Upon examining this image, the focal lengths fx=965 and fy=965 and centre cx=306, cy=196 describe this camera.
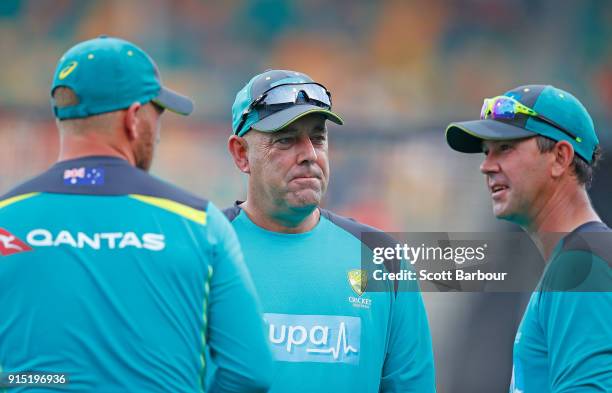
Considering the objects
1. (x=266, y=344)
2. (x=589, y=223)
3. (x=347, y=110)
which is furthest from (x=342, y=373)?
(x=347, y=110)

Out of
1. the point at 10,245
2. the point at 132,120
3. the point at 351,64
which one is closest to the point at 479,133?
A: the point at 132,120

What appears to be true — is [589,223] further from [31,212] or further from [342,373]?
[31,212]

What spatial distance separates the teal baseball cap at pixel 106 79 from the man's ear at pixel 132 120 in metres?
0.02

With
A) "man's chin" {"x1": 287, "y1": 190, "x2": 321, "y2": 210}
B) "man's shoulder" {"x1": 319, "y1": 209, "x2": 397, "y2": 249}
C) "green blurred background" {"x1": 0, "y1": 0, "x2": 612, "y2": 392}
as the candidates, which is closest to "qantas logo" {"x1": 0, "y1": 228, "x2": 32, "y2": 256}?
"man's chin" {"x1": 287, "y1": 190, "x2": 321, "y2": 210}

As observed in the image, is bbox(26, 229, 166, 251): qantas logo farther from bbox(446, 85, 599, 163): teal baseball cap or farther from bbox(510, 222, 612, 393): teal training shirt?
bbox(446, 85, 599, 163): teal baseball cap

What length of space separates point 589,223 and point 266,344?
129cm

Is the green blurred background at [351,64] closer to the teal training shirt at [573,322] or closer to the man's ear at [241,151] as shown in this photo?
the man's ear at [241,151]

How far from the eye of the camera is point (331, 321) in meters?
3.55

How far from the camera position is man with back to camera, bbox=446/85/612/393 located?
3051 millimetres

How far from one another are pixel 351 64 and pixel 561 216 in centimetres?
622

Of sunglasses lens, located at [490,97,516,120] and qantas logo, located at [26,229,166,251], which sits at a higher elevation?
sunglasses lens, located at [490,97,516,120]

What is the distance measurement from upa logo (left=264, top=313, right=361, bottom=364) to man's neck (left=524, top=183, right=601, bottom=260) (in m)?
0.74

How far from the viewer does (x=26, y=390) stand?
256cm

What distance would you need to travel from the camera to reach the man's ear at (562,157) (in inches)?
139
